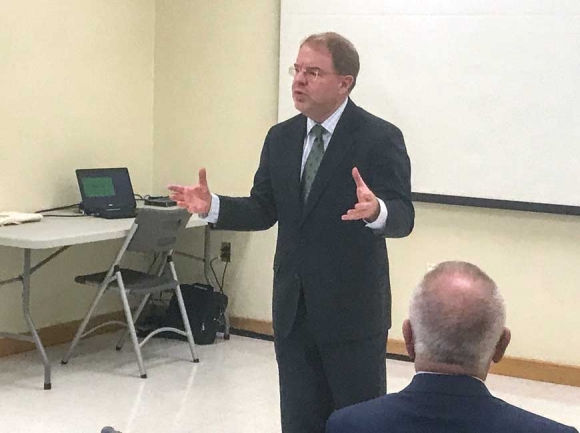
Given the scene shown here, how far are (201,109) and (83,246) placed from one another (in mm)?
1129

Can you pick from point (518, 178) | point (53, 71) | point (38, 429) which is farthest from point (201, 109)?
point (38, 429)

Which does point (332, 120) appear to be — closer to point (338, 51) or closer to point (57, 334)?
point (338, 51)

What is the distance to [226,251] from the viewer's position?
226 inches

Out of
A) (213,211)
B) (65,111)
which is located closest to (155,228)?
(65,111)

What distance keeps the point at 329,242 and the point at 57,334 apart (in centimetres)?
311

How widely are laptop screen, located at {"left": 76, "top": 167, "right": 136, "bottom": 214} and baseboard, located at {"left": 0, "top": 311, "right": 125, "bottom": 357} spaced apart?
760 millimetres

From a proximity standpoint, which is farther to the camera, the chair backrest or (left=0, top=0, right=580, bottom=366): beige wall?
(left=0, top=0, right=580, bottom=366): beige wall

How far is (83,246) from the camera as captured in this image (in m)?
5.41

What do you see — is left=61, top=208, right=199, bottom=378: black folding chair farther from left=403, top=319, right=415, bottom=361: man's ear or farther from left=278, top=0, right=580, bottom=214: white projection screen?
left=403, top=319, right=415, bottom=361: man's ear

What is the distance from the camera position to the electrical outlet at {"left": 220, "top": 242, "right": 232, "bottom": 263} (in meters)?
5.74

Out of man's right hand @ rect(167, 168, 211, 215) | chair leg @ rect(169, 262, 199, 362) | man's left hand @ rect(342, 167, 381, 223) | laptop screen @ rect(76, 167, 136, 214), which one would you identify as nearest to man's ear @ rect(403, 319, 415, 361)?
man's left hand @ rect(342, 167, 381, 223)

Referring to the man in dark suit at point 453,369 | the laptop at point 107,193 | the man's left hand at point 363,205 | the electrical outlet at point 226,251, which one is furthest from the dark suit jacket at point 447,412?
the electrical outlet at point 226,251

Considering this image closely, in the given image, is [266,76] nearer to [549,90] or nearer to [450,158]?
[450,158]

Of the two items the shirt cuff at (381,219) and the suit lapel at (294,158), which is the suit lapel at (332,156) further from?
the shirt cuff at (381,219)
